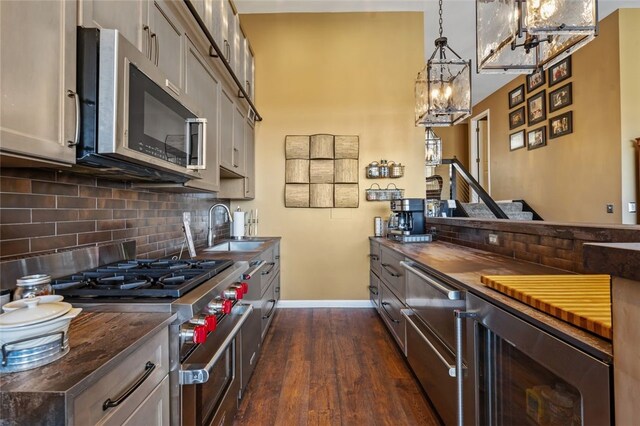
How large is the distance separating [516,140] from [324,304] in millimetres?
4931

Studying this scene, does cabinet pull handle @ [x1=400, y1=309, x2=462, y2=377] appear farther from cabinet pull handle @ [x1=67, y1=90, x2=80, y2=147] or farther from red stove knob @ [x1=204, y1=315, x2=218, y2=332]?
cabinet pull handle @ [x1=67, y1=90, x2=80, y2=147]

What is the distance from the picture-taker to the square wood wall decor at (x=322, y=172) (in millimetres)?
3699

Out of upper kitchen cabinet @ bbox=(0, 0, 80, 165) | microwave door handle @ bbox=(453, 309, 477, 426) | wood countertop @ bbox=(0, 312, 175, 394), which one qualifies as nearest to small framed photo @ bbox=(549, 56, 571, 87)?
microwave door handle @ bbox=(453, 309, 477, 426)

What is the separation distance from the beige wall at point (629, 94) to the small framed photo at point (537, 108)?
1.33 meters

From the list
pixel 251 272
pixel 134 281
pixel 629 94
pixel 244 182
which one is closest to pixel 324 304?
pixel 244 182

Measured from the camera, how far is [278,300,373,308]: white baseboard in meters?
3.68

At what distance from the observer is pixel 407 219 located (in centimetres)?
A: 327

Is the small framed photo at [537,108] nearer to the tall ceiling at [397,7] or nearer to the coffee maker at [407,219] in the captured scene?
the tall ceiling at [397,7]

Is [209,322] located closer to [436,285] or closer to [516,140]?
[436,285]

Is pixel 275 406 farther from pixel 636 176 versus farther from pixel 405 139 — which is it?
pixel 636 176

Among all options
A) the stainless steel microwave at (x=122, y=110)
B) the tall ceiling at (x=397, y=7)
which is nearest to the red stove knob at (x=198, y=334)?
the stainless steel microwave at (x=122, y=110)

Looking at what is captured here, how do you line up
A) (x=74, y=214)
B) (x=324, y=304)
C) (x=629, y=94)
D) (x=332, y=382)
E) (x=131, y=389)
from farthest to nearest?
(x=324, y=304)
(x=629, y=94)
(x=332, y=382)
(x=74, y=214)
(x=131, y=389)

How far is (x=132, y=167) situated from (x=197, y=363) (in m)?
0.81

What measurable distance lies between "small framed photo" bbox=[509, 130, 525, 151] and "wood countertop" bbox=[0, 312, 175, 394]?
648 centimetres
